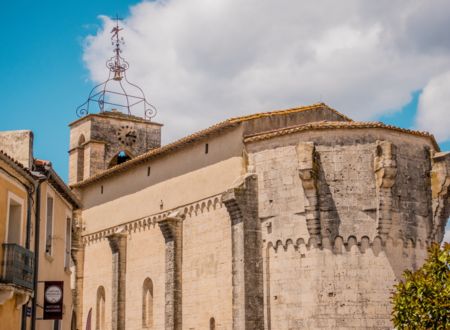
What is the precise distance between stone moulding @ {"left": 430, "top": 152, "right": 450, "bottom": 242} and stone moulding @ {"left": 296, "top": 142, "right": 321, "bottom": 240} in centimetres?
423

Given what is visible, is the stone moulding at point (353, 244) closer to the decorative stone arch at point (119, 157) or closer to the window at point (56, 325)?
the window at point (56, 325)

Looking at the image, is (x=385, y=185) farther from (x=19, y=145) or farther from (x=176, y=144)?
(x=19, y=145)

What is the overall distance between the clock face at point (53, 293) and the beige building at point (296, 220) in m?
9.24

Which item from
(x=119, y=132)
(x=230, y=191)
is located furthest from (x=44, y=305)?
(x=119, y=132)

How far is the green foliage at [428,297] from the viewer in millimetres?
18156

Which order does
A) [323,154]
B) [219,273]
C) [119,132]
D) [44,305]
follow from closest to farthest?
1. [44,305]
2. [323,154]
3. [219,273]
4. [119,132]

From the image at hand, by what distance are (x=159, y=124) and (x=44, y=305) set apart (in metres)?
28.3

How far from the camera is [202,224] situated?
95.8 ft

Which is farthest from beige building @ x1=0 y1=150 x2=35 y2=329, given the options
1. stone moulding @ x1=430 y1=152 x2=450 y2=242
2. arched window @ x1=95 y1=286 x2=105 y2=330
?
arched window @ x1=95 y1=286 x2=105 y2=330

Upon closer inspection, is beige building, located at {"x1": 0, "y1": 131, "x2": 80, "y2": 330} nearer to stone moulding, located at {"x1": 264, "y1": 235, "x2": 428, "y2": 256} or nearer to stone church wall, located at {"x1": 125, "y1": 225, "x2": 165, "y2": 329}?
stone moulding, located at {"x1": 264, "y1": 235, "x2": 428, "y2": 256}

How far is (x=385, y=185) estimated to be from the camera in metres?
25.3

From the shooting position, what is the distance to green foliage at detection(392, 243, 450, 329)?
59.6 ft

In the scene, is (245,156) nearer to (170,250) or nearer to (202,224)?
(202,224)

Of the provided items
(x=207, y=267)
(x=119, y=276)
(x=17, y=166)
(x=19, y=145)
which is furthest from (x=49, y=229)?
(x=119, y=276)
